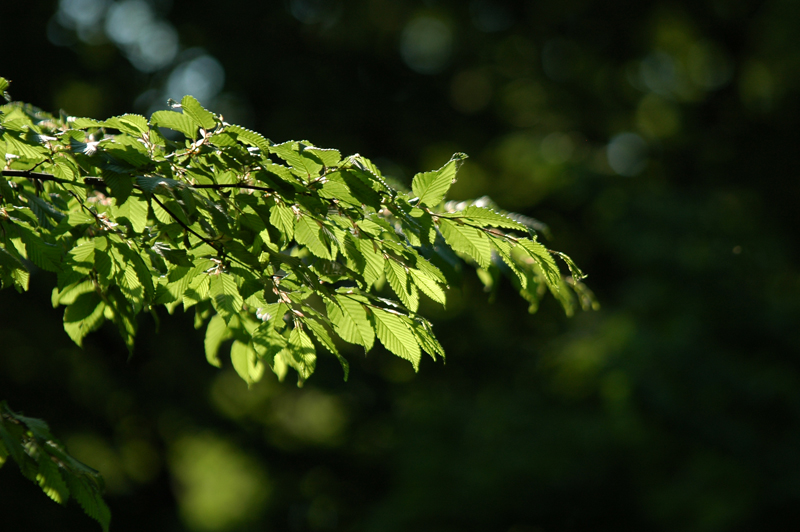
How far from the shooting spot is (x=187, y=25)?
9883mm

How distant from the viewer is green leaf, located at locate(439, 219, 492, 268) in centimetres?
139

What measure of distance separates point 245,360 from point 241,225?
1.94 ft

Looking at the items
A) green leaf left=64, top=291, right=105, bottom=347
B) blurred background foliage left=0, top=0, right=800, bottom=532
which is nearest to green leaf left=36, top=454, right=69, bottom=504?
green leaf left=64, top=291, right=105, bottom=347

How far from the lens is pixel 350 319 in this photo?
1417 mm

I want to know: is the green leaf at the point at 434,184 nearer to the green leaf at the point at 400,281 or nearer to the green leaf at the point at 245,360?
the green leaf at the point at 400,281

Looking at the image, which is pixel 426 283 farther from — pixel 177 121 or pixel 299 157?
pixel 177 121

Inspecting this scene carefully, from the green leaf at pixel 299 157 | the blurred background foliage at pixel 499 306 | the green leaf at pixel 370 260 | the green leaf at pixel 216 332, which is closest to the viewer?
the green leaf at pixel 299 157

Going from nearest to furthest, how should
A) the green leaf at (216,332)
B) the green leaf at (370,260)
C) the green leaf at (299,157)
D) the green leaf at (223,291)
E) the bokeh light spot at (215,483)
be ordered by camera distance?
the green leaf at (299,157) < the green leaf at (370,260) < the green leaf at (223,291) < the green leaf at (216,332) < the bokeh light spot at (215,483)

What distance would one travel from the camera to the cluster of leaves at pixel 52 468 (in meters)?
1.50

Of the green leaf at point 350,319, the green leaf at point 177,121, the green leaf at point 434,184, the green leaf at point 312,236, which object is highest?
the green leaf at point 177,121

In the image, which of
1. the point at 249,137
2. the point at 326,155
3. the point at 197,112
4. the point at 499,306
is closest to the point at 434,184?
the point at 326,155

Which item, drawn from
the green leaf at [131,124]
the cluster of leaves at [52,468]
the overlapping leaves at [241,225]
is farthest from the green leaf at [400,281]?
the cluster of leaves at [52,468]

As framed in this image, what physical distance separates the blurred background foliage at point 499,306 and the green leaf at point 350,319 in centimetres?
576

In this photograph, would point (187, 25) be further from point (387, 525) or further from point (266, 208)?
point (266, 208)
